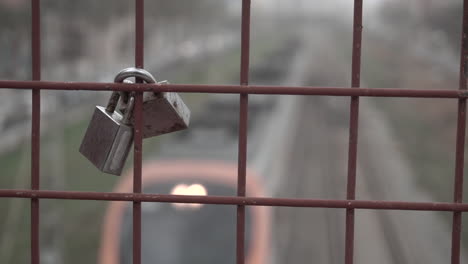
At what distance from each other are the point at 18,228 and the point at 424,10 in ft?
33.3

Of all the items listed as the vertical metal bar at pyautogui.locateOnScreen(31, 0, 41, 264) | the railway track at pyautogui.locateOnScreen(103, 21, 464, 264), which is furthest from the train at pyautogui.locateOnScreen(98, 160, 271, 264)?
the vertical metal bar at pyautogui.locateOnScreen(31, 0, 41, 264)

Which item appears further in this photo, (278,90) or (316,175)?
(316,175)

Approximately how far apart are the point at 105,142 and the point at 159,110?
11cm

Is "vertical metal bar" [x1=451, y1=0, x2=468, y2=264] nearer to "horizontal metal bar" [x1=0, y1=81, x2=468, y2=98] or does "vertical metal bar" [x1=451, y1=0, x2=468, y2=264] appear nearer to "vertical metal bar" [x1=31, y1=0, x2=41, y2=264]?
"horizontal metal bar" [x1=0, y1=81, x2=468, y2=98]

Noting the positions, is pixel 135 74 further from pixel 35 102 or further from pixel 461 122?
pixel 461 122

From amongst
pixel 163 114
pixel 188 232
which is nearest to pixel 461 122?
pixel 163 114

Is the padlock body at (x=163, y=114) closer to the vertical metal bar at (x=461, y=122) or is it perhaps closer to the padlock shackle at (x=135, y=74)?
the padlock shackle at (x=135, y=74)

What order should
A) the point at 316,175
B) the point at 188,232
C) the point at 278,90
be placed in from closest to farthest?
the point at 278,90 → the point at 188,232 → the point at 316,175

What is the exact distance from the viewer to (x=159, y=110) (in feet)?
3.84

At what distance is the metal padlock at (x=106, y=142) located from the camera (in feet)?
3.71

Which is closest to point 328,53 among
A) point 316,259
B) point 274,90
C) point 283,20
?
point 283,20

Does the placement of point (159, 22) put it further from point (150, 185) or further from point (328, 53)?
point (328, 53)

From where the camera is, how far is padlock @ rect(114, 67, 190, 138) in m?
1.14

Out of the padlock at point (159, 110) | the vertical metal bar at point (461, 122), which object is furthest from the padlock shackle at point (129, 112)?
the vertical metal bar at point (461, 122)
